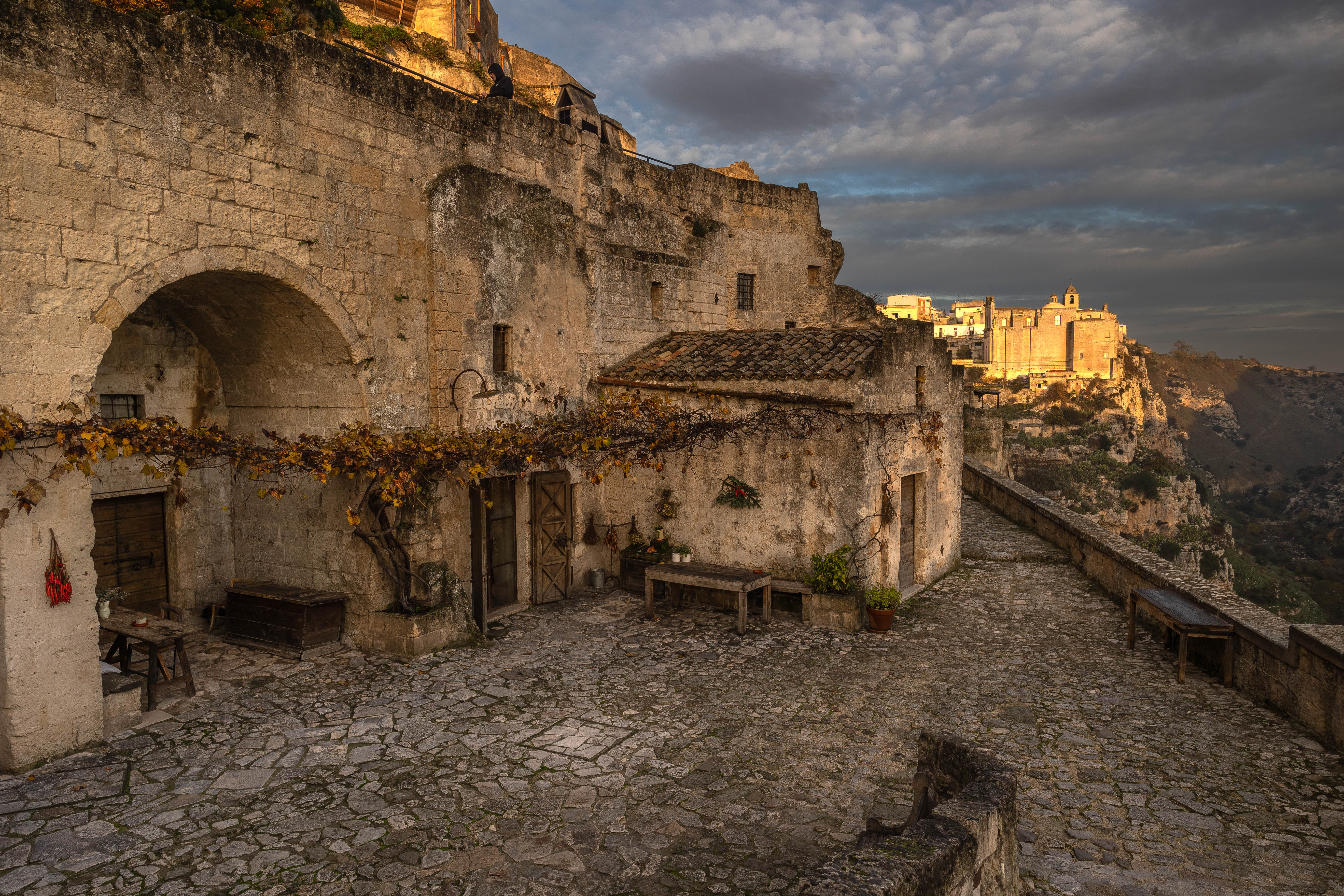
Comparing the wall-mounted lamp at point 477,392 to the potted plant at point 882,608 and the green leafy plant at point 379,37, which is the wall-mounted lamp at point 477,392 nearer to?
the potted plant at point 882,608

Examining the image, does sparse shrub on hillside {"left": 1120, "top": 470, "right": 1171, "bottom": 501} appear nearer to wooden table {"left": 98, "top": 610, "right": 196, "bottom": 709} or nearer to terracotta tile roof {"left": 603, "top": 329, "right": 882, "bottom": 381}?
terracotta tile roof {"left": 603, "top": 329, "right": 882, "bottom": 381}

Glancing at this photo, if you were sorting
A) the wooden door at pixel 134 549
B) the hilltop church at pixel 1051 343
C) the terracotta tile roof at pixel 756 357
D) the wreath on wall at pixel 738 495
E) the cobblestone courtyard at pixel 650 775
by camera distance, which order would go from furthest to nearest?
the hilltop church at pixel 1051 343, the wreath on wall at pixel 738 495, the terracotta tile roof at pixel 756 357, the wooden door at pixel 134 549, the cobblestone courtyard at pixel 650 775

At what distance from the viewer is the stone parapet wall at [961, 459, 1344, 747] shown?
6.32 meters

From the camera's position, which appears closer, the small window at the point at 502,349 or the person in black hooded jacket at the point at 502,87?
the small window at the point at 502,349

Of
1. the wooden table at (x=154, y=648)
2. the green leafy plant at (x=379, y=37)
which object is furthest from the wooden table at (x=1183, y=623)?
the green leafy plant at (x=379, y=37)

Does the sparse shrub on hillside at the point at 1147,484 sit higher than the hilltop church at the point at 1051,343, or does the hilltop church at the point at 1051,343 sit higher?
the hilltop church at the point at 1051,343

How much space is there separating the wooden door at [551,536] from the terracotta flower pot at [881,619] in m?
4.36

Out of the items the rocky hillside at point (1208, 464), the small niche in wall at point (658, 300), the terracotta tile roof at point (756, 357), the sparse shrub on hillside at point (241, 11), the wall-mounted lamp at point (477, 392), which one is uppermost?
the sparse shrub on hillside at point (241, 11)

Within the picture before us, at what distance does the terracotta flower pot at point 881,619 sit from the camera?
31.0ft

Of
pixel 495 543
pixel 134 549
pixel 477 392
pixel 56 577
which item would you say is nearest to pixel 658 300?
pixel 477 392

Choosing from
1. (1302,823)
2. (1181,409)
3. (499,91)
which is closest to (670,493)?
(499,91)

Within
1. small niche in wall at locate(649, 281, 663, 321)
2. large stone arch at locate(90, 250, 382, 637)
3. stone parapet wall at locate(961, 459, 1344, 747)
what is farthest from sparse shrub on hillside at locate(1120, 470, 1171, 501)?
large stone arch at locate(90, 250, 382, 637)

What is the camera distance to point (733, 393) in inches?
412

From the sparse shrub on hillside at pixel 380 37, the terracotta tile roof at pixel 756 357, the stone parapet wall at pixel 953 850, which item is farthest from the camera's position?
the sparse shrub on hillside at pixel 380 37
